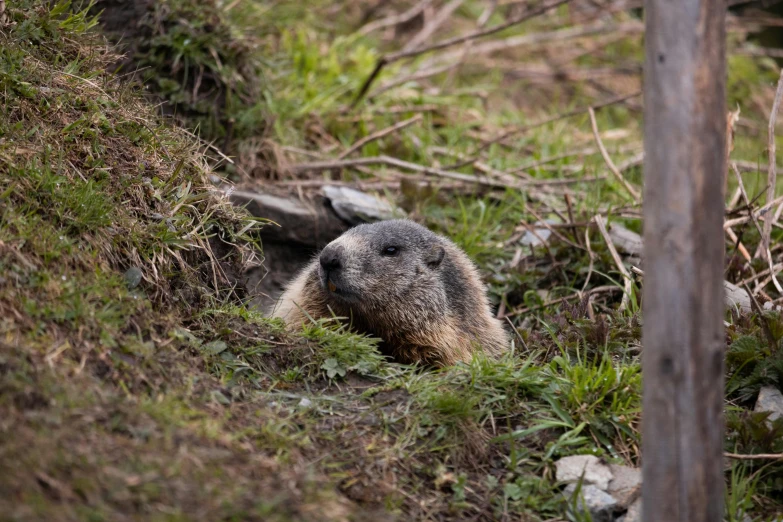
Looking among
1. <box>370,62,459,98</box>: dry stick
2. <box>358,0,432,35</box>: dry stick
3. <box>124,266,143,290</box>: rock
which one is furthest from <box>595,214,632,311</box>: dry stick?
<box>358,0,432,35</box>: dry stick

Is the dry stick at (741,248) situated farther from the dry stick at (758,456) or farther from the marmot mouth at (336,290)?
the marmot mouth at (336,290)

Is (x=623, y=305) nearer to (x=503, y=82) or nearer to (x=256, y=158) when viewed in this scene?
(x=256, y=158)

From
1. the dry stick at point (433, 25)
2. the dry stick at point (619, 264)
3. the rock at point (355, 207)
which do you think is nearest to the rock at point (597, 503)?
the dry stick at point (619, 264)

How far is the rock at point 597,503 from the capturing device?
358cm

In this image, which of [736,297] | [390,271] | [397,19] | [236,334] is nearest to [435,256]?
[390,271]

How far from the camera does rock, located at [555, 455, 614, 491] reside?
3.68m

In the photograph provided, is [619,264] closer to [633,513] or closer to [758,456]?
[758,456]

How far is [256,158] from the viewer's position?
22.5ft

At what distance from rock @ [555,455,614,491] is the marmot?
1313mm

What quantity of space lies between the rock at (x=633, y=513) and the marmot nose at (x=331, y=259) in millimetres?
2184

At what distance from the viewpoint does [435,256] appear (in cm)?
543

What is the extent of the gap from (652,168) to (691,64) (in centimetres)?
37

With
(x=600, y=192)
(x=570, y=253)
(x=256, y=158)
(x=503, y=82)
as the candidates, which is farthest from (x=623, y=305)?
(x=503, y=82)

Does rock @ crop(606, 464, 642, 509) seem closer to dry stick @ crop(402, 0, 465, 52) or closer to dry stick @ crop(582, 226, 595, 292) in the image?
dry stick @ crop(582, 226, 595, 292)
